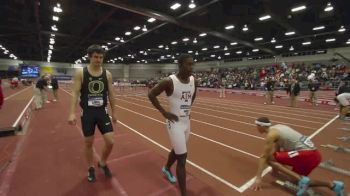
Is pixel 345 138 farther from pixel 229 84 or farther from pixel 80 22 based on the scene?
pixel 229 84

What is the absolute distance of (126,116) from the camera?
1136cm

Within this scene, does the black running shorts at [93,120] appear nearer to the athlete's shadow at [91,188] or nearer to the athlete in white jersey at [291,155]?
the athlete's shadow at [91,188]

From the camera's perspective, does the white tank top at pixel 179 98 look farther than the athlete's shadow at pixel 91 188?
No

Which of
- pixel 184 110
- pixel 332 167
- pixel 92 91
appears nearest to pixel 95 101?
pixel 92 91

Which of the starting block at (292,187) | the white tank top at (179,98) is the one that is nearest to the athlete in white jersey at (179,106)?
the white tank top at (179,98)

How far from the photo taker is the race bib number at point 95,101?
395 cm

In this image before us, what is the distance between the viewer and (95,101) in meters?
3.98

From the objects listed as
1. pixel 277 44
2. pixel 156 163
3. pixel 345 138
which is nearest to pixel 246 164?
pixel 156 163

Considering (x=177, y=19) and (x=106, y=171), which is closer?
(x=106, y=171)

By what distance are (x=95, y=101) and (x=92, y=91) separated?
6.3 inches

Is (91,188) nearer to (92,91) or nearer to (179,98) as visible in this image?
(92,91)

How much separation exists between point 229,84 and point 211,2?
878 inches

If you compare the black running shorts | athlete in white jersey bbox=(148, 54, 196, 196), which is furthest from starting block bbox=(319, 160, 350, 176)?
the black running shorts

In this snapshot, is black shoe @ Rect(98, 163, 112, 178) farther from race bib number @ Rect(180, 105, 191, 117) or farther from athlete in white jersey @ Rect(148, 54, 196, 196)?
race bib number @ Rect(180, 105, 191, 117)
